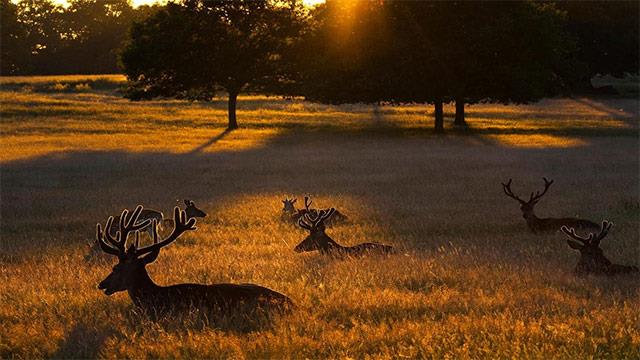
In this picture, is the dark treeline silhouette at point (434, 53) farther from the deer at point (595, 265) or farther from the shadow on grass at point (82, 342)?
the shadow on grass at point (82, 342)

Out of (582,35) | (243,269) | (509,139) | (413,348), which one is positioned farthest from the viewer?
(582,35)

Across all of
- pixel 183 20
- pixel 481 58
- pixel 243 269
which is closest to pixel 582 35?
pixel 481 58

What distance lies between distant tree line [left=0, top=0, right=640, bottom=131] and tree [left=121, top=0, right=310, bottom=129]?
0.07 meters

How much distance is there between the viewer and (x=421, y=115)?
64.2 meters

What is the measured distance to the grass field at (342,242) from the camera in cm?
676

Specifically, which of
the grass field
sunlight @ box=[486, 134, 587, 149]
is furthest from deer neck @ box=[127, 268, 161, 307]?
sunlight @ box=[486, 134, 587, 149]

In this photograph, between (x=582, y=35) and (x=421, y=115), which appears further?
(x=582, y=35)

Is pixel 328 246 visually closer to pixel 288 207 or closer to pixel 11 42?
pixel 288 207

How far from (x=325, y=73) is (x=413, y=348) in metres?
43.3

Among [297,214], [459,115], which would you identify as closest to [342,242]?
[297,214]

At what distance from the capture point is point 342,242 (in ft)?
44.4

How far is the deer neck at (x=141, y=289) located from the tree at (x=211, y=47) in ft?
146

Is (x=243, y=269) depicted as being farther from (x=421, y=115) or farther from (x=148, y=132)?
(x=421, y=115)

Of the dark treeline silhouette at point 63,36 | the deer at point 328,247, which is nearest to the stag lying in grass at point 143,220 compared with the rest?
the deer at point 328,247
